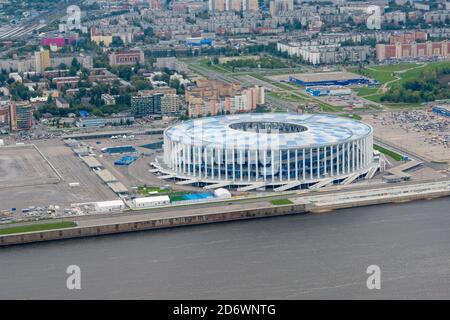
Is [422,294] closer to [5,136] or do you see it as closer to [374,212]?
[374,212]

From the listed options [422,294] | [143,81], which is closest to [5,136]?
[143,81]

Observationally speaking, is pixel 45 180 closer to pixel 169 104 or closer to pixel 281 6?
pixel 169 104

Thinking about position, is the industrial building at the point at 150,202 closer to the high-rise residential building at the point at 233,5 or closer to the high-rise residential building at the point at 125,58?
the high-rise residential building at the point at 125,58

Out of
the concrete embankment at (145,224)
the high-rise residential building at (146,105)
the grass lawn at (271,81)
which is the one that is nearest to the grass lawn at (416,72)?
the grass lawn at (271,81)
